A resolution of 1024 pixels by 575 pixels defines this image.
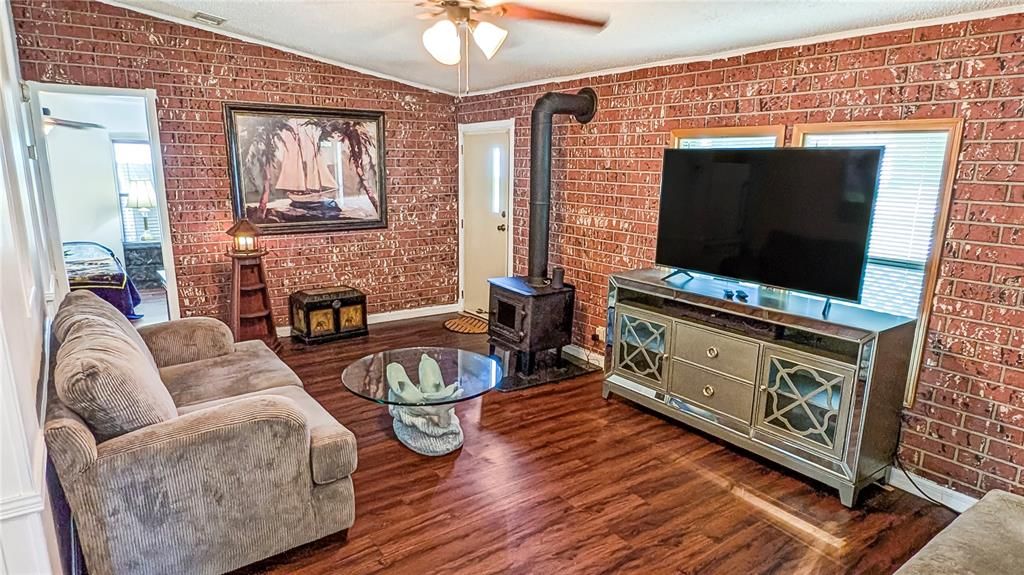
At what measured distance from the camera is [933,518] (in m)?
2.61

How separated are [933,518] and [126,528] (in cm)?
333

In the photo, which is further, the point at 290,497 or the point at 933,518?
the point at 933,518

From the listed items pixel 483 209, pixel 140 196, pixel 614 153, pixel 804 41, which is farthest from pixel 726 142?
pixel 140 196

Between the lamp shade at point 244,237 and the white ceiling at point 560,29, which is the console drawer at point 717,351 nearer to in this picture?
the white ceiling at point 560,29

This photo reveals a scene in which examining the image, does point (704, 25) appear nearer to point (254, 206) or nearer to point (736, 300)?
point (736, 300)

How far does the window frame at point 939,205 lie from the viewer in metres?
2.55

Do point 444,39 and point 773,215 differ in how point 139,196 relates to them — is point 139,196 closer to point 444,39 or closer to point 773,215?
point 444,39

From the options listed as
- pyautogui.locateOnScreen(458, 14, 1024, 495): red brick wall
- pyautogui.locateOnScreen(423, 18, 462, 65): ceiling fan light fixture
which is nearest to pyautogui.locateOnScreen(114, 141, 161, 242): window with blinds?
pyautogui.locateOnScreen(423, 18, 462, 65): ceiling fan light fixture

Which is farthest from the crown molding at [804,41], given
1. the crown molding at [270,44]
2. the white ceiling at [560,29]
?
the crown molding at [270,44]

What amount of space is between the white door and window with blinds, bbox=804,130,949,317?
3.12 metres

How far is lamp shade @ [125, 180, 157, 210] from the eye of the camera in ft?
23.4

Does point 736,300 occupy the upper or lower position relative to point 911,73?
lower

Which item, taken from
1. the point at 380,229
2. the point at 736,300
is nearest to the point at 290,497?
the point at 736,300

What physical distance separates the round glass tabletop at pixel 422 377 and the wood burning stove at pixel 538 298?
72cm
